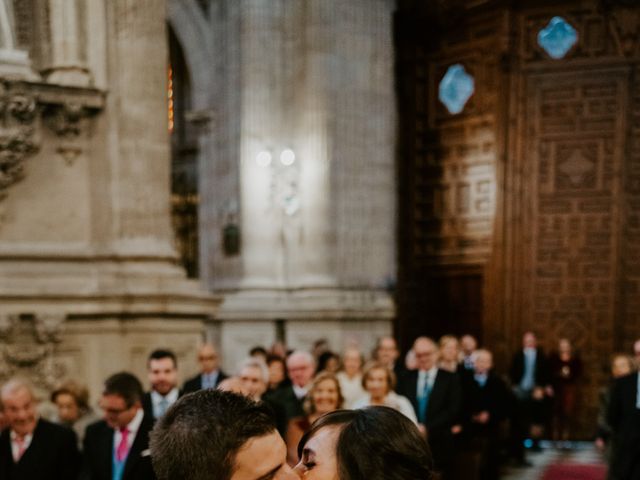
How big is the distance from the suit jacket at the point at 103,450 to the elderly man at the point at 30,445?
13cm

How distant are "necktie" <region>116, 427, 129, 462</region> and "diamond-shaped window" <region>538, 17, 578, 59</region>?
40.9ft

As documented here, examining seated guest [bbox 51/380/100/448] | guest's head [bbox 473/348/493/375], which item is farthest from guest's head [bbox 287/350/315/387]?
guest's head [bbox 473/348/493/375]

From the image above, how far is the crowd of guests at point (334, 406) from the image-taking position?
5359mm

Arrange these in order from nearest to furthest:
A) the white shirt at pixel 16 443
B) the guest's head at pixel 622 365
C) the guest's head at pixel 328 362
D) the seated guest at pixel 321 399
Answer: the white shirt at pixel 16 443, the seated guest at pixel 321 399, the guest's head at pixel 622 365, the guest's head at pixel 328 362

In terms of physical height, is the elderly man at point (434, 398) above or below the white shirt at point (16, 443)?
below

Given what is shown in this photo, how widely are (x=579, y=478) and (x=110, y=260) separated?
674 cm

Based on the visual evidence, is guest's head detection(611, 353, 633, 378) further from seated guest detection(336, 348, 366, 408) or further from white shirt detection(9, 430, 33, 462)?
white shirt detection(9, 430, 33, 462)

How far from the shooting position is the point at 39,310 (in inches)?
309

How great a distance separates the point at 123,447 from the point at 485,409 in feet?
19.7

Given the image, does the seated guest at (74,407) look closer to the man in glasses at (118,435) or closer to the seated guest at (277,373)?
the man in glasses at (118,435)

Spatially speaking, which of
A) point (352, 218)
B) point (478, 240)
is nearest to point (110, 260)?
point (352, 218)

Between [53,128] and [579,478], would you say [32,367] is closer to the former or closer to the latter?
[53,128]

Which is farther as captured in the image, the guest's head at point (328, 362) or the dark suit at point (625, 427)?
the guest's head at point (328, 362)

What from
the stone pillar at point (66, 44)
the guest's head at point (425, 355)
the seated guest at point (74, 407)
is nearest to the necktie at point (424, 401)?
the guest's head at point (425, 355)
